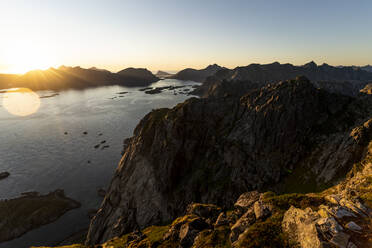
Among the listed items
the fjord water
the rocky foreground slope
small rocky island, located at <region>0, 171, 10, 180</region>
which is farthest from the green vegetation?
small rocky island, located at <region>0, 171, 10, 180</region>

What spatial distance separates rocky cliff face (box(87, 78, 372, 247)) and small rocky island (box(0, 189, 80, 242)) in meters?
25.8

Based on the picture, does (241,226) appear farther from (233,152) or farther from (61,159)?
(61,159)

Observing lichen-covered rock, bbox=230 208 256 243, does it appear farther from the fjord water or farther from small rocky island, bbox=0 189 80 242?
small rocky island, bbox=0 189 80 242

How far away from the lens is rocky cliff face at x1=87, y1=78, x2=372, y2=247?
36156 millimetres

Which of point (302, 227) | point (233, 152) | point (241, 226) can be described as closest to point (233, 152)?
point (233, 152)

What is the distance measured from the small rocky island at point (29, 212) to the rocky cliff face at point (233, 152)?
25832 mm

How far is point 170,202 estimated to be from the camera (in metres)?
45.3

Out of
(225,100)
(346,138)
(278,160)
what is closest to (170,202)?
(278,160)

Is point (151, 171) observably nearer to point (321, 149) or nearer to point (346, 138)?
point (321, 149)

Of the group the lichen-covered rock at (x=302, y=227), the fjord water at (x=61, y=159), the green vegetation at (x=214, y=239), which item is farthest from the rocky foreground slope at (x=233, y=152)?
the fjord water at (x=61, y=159)

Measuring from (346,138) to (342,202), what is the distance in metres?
26.8

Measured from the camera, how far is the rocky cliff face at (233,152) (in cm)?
3616

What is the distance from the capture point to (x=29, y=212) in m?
61.8

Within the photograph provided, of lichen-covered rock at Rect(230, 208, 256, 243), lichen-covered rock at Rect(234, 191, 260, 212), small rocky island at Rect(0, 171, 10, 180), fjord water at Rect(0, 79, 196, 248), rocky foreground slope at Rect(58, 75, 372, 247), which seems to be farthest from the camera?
small rocky island at Rect(0, 171, 10, 180)
